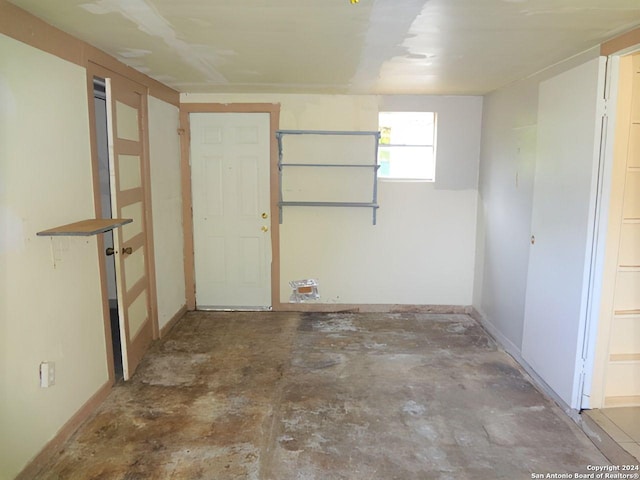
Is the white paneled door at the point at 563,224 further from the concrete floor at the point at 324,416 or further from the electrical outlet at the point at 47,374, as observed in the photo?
the electrical outlet at the point at 47,374

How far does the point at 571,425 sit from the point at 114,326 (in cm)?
372

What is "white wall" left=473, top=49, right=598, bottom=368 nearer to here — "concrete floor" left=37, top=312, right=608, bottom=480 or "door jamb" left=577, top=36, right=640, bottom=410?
"door jamb" left=577, top=36, right=640, bottom=410

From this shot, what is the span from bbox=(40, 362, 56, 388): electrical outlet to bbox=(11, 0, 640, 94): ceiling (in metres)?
1.69

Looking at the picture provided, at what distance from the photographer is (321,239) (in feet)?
15.1

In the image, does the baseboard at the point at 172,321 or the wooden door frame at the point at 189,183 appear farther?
the wooden door frame at the point at 189,183

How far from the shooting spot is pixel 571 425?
264cm

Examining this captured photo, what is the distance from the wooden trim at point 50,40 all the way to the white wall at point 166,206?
0.68 metres

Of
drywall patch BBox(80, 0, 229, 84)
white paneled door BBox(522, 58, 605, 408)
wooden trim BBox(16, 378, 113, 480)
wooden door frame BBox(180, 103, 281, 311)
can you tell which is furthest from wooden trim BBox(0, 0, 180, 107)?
white paneled door BBox(522, 58, 605, 408)

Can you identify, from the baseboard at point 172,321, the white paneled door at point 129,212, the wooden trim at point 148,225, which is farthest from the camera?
the baseboard at point 172,321

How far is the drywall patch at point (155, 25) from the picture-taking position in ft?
6.36

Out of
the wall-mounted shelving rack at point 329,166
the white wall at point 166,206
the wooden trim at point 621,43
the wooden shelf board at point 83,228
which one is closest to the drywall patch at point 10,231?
the wooden shelf board at point 83,228

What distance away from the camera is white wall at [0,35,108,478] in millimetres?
1954

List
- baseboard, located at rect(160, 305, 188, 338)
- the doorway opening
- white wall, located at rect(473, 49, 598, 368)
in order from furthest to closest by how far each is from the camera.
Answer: baseboard, located at rect(160, 305, 188, 338)
the doorway opening
white wall, located at rect(473, 49, 598, 368)

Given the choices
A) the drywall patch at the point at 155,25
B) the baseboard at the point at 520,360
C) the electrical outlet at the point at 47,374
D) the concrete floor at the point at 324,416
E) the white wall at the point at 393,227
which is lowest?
the concrete floor at the point at 324,416
